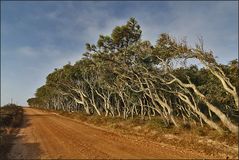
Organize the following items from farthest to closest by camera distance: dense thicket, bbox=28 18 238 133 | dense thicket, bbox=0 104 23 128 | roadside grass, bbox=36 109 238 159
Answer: dense thicket, bbox=0 104 23 128 → dense thicket, bbox=28 18 238 133 → roadside grass, bbox=36 109 238 159

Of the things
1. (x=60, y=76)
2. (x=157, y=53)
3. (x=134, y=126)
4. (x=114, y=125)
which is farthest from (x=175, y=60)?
(x=60, y=76)

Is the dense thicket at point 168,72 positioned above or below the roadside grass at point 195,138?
above

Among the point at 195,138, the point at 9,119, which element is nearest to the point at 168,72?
the point at 195,138

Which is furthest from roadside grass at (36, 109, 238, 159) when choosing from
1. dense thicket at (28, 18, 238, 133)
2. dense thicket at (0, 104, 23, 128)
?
dense thicket at (0, 104, 23, 128)

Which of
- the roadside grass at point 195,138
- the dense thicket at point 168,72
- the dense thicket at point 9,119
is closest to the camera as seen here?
the roadside grass at point 195,138

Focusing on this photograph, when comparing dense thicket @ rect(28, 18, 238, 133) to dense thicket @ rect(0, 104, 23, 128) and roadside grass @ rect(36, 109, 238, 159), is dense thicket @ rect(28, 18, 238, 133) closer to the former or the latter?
roadside grass @ rect(36, 109, 238, 159)

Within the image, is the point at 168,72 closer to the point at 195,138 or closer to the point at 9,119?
the point at 195,138

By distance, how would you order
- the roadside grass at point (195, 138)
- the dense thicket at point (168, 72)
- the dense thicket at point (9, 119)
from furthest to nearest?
the dense thicket at point (9, 119), the dense thicket at point (168, 72), the roadside grass at point (195, 138)

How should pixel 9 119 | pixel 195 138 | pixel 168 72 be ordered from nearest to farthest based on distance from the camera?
pixel 195 138, pixel 168 72, pixel 9 119

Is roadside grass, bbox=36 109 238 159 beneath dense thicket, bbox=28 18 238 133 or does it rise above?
beneath

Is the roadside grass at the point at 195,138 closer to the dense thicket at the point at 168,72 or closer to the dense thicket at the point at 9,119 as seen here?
the dense thicket at the point at 168,72

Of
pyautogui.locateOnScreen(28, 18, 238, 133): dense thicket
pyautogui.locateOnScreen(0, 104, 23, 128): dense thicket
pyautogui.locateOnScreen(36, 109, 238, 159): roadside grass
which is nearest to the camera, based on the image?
pyautogui.locateOnScreen(36, 109, 238, 159): roadside grass

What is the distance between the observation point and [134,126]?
27.0 meters

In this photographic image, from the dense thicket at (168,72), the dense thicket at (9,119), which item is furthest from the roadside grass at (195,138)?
the dense thicket at (9,119)
